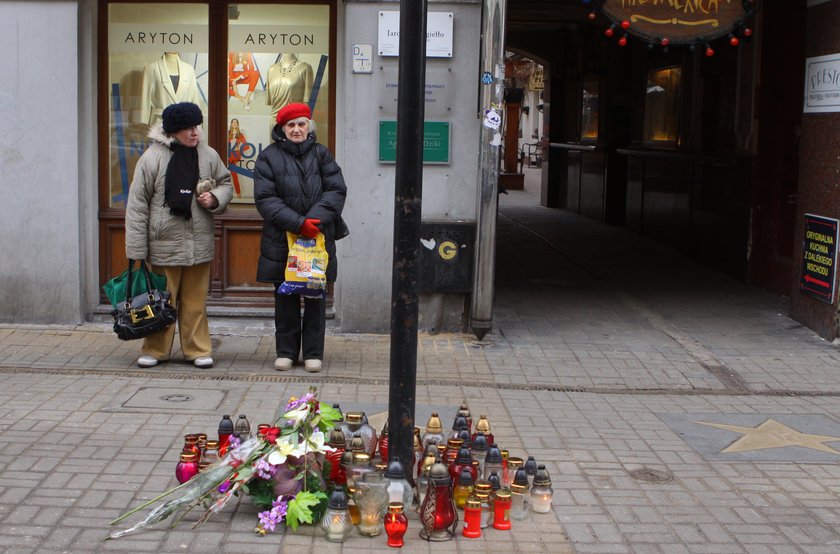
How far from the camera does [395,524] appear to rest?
5.08 m

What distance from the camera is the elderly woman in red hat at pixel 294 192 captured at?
796 centimetres

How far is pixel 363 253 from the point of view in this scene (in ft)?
30.7

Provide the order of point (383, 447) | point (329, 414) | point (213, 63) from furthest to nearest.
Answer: point (213, 63) → point (383, 447) → point (329, 414)

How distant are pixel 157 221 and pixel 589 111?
13.4 meters

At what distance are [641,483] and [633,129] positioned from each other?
13.1m

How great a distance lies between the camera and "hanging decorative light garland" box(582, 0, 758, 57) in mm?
9180

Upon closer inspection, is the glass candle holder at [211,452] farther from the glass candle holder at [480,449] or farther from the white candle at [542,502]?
the white candle at [542,502]

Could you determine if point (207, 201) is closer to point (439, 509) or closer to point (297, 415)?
point (297, 415)

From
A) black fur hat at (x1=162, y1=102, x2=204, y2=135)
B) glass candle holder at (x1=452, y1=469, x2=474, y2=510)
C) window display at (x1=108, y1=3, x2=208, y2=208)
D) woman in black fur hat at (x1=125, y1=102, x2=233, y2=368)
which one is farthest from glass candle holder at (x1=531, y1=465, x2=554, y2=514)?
window display at (x1=108, y1=3, x2=208, y2=208)

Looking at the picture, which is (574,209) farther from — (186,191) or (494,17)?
(186,191)

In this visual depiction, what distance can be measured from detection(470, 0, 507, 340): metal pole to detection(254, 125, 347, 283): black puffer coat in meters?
1.47

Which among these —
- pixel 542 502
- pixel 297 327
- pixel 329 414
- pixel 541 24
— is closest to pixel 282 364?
pixel 297 327

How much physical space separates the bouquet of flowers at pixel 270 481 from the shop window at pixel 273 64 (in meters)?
4.70

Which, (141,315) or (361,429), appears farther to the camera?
(141,315)
